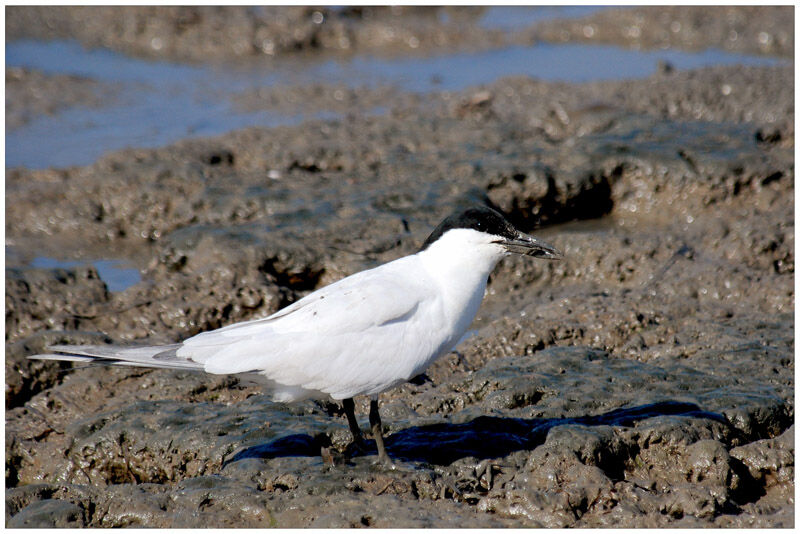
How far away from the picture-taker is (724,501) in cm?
397

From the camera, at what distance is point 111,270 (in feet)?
24.1

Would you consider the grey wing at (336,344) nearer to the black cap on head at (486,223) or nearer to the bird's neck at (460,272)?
the bird's neck at (460,272)

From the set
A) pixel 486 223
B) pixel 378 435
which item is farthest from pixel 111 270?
pixel 486 223

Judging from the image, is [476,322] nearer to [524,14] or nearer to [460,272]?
[460,272]

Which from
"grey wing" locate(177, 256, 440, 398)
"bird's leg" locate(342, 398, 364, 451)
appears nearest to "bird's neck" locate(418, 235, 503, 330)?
"grey wing" locate(177, 256, 440, 398)

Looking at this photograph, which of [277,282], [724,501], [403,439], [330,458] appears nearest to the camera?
[724,501]

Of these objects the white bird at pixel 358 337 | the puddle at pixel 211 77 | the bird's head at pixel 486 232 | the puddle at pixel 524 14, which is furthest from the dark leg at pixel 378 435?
the puddle at pixel 524 14

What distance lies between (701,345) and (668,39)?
962 centimetres

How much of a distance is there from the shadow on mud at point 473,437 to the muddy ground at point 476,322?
0.01m

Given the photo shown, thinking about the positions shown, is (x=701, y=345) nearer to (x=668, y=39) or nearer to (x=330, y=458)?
(x=330, y=458)

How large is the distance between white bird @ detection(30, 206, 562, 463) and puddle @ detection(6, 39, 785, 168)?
5.95 meters

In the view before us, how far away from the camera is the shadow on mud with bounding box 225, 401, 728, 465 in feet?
14.4

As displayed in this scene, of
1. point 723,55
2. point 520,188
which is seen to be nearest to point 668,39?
point 723,55

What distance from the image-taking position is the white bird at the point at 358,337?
428 cm
